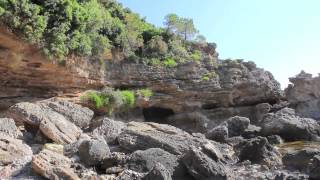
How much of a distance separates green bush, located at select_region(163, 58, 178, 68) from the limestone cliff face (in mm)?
6190

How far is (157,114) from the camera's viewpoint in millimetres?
32625

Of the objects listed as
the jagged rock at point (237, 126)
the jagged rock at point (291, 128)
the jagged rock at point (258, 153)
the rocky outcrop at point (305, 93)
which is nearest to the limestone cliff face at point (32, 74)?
the jagged rock at point (237, 126)

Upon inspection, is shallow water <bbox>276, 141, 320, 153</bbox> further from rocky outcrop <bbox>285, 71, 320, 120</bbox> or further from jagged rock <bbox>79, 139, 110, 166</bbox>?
rocky outcrop <bbox>285, 71, 320, 120</bbox>

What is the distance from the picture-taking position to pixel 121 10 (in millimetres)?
32656

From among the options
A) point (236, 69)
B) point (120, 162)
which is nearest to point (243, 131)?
point (236, 69)

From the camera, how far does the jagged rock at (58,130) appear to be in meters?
17.0

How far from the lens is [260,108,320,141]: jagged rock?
23891mm

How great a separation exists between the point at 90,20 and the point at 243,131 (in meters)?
10.7

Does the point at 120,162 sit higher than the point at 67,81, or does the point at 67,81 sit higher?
the point at 67,81

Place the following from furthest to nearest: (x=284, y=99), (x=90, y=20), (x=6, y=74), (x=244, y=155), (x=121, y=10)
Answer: (x=284, y=99) < (x=121, y=10) < (x=90, y=20) < (x=6, y=74) < (x=244, y=155)

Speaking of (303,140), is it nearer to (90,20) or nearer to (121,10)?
(90,20)

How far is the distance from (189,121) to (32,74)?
41.1 feet

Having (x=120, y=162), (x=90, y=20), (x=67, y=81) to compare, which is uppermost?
(x=90, y=20)

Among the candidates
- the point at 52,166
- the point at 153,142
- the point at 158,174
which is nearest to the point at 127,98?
the point at 153,142
